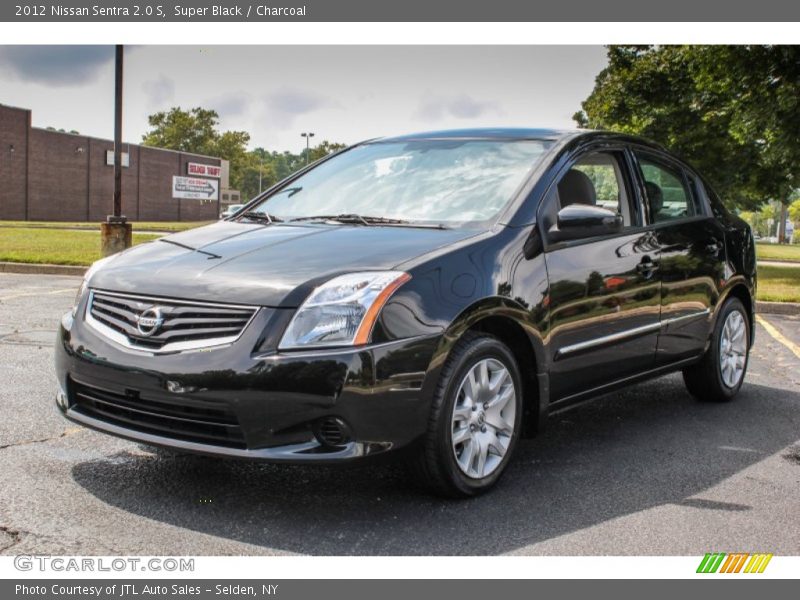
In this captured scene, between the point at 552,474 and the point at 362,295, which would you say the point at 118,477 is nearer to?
the point at 362,295

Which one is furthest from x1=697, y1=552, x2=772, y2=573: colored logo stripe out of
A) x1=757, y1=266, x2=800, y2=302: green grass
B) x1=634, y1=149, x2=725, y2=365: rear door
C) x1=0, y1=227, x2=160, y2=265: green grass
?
x1=0, y1=227, x2=160, y2=265: green grass

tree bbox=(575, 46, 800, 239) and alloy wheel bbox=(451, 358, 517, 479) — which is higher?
tree bbox=(575, 46, 800, 239)

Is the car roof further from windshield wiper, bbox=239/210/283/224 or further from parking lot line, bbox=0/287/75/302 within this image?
parking lot line, bbox=0/287/75/302

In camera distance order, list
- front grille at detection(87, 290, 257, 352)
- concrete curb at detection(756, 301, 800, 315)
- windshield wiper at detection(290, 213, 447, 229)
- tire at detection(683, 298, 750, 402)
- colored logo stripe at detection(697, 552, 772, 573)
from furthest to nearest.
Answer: concrete curb at detection(756, 301, 800, 315) < tire at detection(683, 298, 750, 402) < windshield wiper at detection(290, 213, 447, 229) < front grille at detection(87, 290, 257, 352) < colored logo stripe at detection(697, 552, 772, 573)

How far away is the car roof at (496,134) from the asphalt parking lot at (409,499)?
1691mm

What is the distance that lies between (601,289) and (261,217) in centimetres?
185

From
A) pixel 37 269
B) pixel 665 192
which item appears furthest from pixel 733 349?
pixel 37 269

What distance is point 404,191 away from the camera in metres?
4.86

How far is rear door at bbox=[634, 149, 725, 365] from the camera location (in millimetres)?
5453

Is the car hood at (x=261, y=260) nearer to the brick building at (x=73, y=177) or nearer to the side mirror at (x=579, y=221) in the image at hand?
the side mirror at (x=579, y=221)

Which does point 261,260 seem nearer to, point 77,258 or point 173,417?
point 173,417

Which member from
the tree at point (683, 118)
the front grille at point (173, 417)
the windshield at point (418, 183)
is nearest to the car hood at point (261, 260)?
the windshield at point (418, 183)

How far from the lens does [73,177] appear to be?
62438 mm
